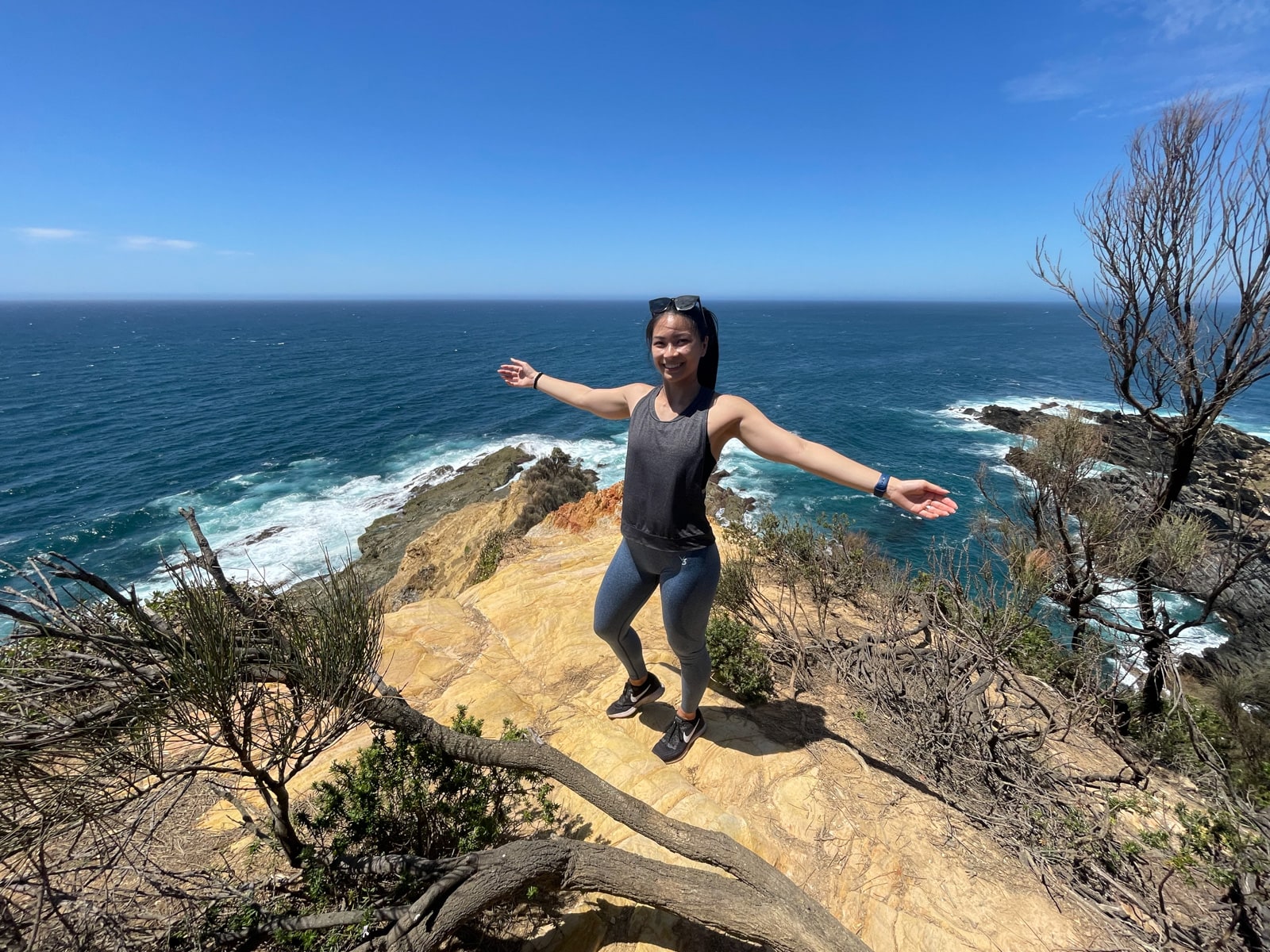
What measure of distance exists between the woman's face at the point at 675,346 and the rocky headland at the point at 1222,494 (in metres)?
6.79

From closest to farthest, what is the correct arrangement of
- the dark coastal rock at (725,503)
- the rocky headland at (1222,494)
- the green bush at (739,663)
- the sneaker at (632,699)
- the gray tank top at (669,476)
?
the gray tank top at (669,476), the sneaker at (632,699), the green bush at (739,663), the rocky headland at (1222,494), the dark coastal rock at (725,503)

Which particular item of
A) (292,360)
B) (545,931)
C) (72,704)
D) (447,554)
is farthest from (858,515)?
(292,360)

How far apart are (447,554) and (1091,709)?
15.2m

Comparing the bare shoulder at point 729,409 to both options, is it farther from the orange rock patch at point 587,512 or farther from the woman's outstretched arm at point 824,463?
the orange rock patch at point 587,512

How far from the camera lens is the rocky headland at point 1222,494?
7.75m

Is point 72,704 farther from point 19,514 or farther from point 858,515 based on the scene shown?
point 19,514

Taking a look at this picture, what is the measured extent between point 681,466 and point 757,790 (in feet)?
8.82

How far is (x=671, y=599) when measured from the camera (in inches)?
129

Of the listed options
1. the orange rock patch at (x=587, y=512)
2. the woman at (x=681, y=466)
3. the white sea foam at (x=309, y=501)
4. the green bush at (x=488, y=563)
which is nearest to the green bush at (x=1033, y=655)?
the woman at (x=681, y=466)

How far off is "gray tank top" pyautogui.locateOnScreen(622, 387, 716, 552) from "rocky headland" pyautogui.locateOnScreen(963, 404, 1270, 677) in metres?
6.61

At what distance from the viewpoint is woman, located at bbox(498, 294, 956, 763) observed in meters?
2.61

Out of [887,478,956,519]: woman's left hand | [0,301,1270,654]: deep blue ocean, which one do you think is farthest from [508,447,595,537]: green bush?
[887,478,956,519]: woman's left hand

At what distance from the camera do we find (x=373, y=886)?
2.79 meters

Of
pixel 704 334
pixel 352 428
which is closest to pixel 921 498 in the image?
pixel 704 334
